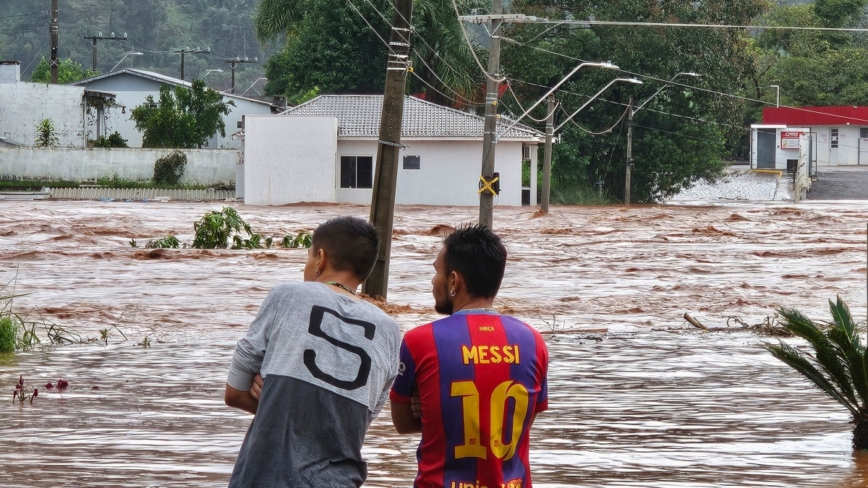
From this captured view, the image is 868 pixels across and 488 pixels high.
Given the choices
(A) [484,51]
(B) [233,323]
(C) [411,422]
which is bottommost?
(B) [233,323]

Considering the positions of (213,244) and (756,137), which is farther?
(756,137)

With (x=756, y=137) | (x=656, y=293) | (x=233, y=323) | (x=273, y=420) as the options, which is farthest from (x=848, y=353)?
(x=756, y=137)

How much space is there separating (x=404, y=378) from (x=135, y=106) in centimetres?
7031

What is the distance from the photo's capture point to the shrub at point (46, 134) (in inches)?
2347

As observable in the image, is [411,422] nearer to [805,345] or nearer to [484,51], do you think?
[805,345]

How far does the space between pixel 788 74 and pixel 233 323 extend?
80.1 m

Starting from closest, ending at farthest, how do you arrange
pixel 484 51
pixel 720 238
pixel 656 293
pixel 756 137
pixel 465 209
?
pixel 656 293, pixel 720 238, pixel 465 209, pixel 484 51, pixel 756 137

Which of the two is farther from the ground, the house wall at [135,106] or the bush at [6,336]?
the house wall at [135,106]

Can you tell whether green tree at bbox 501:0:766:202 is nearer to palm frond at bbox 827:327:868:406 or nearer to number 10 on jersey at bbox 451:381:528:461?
palm frond at bbox 827:327:868:406

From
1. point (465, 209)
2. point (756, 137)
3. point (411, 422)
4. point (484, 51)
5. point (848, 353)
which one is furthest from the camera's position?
point (756, 137)

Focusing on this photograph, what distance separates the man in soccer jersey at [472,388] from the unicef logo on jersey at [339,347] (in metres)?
0.14

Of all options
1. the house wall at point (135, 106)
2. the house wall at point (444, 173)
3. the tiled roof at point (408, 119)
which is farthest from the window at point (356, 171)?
the house wall at point (135, 106)

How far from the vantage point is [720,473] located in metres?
7.11

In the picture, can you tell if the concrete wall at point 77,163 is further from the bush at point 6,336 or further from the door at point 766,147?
the bush at point 6,336
